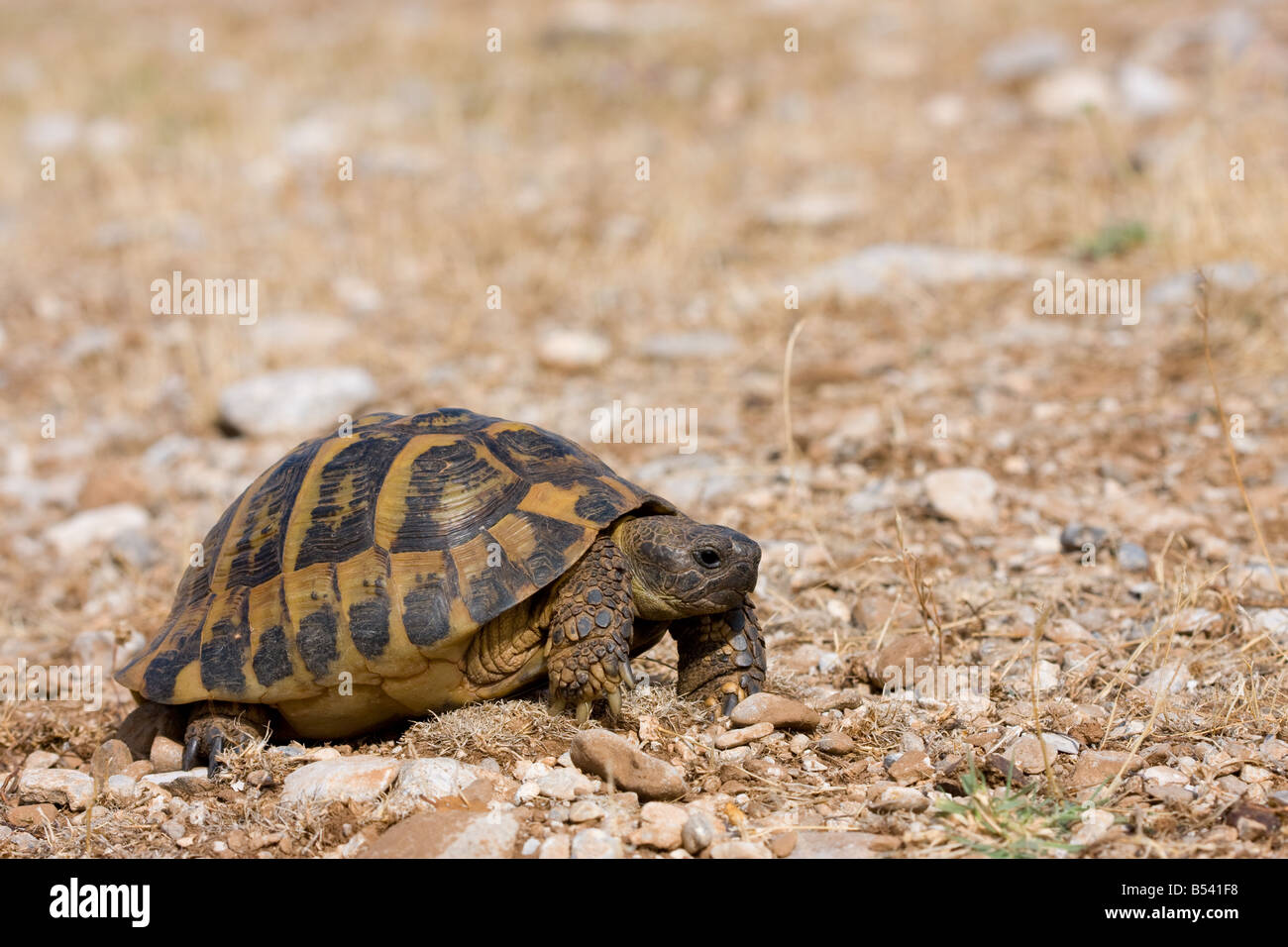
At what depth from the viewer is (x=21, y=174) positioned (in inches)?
455

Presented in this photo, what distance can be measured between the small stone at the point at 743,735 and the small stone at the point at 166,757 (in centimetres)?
164

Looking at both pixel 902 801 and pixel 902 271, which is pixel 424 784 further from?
pixel 902 271

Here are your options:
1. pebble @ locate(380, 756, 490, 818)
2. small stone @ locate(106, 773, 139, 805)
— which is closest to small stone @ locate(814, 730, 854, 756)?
pebble @ locate(380, 756, 490, 818)

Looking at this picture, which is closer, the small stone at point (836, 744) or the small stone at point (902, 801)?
the small stone at point (902, 801)

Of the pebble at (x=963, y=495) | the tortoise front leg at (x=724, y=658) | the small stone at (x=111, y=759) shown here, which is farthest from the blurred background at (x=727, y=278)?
the small stone at (x=111, y=759)

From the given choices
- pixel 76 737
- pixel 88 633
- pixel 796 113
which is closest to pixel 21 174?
pixel 796 113

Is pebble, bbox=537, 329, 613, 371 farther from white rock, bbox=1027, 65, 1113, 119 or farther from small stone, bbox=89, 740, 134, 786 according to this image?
white rock, bbox=1027, 65, 1113, 119

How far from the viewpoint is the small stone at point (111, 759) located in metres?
3.60

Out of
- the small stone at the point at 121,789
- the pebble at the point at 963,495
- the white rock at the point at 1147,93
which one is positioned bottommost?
the small stone at the point at 121,789

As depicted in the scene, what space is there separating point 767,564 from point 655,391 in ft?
7.92

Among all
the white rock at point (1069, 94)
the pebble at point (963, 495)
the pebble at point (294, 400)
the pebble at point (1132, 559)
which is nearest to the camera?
the pebble at point (1132, 559)

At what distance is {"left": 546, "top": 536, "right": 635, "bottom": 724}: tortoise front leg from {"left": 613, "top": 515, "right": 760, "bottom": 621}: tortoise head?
0.06 metres

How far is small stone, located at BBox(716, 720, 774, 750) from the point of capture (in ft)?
10.6

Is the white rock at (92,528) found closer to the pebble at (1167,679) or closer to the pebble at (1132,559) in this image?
the pebble at (1132,559)
